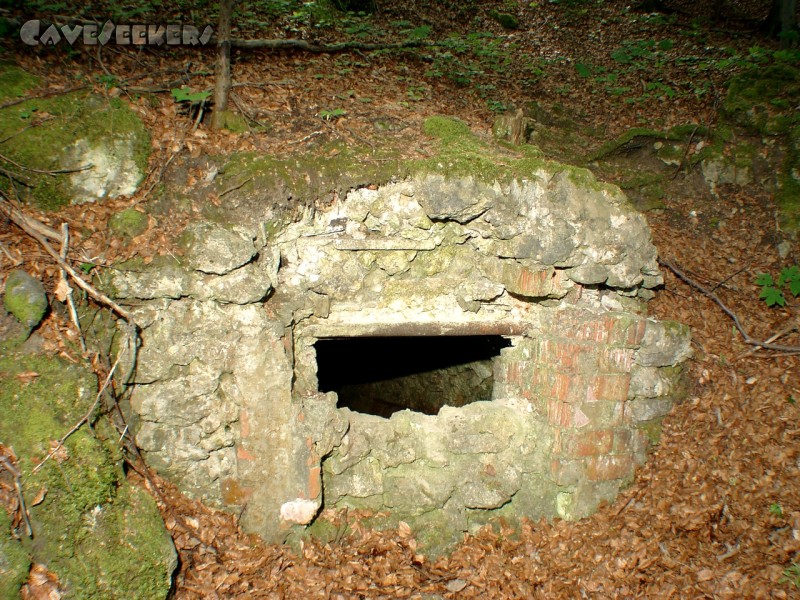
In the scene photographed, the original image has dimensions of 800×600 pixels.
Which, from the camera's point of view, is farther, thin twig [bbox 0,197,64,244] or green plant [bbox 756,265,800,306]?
green plant [bbox 756,265,800,306]

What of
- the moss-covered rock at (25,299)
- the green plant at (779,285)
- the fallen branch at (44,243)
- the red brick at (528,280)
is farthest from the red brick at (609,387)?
the moss-covered rock at (25,299)

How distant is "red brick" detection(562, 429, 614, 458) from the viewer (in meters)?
3.89

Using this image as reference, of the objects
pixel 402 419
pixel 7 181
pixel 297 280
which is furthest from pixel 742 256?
pixel 7 181

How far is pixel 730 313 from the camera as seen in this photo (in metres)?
4.45

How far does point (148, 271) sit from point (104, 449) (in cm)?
109

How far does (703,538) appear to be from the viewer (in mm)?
3574

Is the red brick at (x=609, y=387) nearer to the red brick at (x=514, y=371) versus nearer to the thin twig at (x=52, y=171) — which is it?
the red brick at (x=514, y=371)

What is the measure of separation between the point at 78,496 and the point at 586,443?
346 cm

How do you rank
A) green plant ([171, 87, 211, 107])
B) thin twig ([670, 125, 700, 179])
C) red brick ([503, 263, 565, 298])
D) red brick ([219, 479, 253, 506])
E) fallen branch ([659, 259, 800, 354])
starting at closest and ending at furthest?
1. red brick ([219, 479, 253, 506])
2. green plant ([171, 87, 211, 107])
3. red brick ([503, 263, 565, 298])
4. fallen branch ([659, 259, 800, 354])
5. thin twig ([670, 125, 700, 179])

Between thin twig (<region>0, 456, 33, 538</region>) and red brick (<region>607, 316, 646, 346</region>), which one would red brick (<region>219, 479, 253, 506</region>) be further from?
red brick (<region>607, 316, 646, 346</region>)

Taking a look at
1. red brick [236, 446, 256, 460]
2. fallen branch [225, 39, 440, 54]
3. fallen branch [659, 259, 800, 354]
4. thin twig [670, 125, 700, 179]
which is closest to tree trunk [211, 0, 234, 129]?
fallen branch [225, 39, 440, 54]

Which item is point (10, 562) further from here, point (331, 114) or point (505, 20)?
point (505, 20)

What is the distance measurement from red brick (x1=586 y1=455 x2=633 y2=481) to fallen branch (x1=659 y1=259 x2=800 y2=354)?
5.02ft

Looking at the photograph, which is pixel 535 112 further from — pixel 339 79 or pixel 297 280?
pixel 297 280
